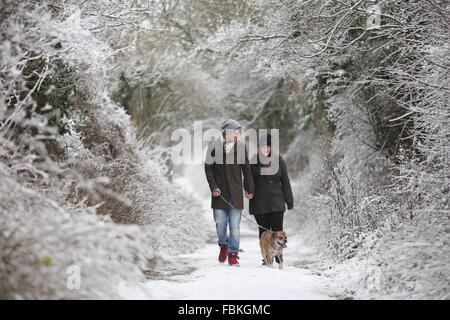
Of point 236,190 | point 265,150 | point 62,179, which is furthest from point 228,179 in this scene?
point 62,179

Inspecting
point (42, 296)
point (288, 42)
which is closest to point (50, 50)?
point (42, 296)

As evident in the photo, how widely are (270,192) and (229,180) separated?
0.67m

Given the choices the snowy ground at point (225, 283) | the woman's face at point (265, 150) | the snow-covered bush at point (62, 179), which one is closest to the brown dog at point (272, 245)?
the snowy ground at point (225, 283)

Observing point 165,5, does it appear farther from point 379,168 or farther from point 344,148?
point 379,168

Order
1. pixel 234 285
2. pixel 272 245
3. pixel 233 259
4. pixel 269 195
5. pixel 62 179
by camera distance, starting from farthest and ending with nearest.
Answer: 1. pixel 269 195
2. pixel 233 259
3. pixel 272 245
4. pixel 62 179
5. pixel 234 285

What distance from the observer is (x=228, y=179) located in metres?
8.20

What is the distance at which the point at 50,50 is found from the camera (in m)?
6.69

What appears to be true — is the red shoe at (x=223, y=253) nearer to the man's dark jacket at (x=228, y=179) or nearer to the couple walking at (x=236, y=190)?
the couple walking at (x=236, y=190)

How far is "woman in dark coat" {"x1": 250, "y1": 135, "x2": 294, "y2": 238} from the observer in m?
8.38

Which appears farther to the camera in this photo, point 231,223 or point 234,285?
point 231,223

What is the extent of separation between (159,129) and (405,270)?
59.0 ft

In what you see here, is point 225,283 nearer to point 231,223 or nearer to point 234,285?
point 234,285

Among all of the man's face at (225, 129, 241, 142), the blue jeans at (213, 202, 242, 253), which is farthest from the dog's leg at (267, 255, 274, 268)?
the man's face at (225, 129, 241, 142)

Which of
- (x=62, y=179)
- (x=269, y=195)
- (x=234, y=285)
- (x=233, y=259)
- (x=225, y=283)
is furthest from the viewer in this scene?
(x=269, y=195)
